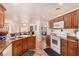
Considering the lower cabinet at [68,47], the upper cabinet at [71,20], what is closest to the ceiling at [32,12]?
the upper cabinet at [71,20]

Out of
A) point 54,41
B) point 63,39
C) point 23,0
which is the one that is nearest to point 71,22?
point 63,39

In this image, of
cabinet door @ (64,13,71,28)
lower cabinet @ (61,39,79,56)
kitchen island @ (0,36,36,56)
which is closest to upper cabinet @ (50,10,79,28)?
cabinet door @ (64,13,71,28)

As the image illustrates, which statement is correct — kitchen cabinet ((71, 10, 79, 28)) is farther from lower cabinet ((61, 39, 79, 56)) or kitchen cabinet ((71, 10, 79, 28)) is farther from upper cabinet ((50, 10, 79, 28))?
lower cabinet ((61, 39, 79, 56))

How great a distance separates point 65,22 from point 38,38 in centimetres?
106

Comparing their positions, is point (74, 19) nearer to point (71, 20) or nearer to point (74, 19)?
point (74, 19)

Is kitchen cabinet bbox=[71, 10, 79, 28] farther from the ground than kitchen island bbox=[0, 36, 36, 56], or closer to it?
farther from the ground

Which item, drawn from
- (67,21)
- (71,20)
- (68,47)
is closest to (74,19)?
(71,20)

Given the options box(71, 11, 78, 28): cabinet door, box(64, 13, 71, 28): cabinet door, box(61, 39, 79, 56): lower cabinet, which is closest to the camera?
box(61, 39, 79, 56): lower cabinet

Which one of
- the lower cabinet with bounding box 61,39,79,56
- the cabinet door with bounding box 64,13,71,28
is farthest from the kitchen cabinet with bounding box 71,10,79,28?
the lower cabinet with bounding box 61,39,79,56

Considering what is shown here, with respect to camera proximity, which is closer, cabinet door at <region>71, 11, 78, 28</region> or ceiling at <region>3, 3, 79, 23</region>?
ceiling at <region>3, 3, 79, 23</region>

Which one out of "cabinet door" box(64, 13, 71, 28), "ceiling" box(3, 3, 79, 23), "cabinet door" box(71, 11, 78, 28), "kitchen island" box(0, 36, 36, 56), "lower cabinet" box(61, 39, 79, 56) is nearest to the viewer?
"kitchen island" box(0, 36, 36, 56)

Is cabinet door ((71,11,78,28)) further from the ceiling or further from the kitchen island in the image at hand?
the kitchen island

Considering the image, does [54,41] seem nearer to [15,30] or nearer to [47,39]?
[47,39]

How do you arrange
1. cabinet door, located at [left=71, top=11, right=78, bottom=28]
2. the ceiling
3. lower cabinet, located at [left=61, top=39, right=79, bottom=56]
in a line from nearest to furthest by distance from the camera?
the ceiling → lower cabinet, located at [left=61, top=39, right=79, bottom=56] → cabinet door, located at [left=71, top=11, right=78, bottom=28]
